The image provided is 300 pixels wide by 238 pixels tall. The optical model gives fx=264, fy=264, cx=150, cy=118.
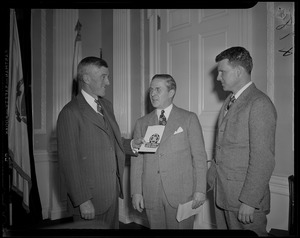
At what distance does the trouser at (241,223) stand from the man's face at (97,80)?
84 cm

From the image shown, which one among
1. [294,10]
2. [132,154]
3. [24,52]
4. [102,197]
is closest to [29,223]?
[102,197]

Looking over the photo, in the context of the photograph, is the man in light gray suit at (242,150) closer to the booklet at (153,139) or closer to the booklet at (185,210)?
the booklet at (185,210)

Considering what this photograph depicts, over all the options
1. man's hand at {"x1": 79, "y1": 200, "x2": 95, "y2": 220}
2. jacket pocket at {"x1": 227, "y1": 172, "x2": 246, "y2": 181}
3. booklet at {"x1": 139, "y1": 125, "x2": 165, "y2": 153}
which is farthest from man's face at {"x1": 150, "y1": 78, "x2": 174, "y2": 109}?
man's hand at {"x1": 79, "y1": 200, "x2": 95, "y2": 220}

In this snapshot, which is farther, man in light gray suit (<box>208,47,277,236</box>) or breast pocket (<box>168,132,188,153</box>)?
breast pocket (<box>168,132,188,153</box>)

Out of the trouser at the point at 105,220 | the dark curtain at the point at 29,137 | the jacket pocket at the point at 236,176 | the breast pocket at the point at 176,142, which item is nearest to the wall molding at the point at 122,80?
the breast pocket at the point at 176,142

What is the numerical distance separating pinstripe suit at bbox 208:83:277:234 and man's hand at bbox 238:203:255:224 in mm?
22

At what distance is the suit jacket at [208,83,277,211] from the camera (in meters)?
1.19

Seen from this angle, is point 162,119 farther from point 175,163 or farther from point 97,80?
point 97,80

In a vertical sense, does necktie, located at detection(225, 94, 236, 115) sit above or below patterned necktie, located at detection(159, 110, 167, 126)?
above

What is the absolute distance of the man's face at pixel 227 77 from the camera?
49.9 inches

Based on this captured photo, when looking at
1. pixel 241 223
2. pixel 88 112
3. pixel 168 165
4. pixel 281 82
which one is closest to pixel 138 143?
pixel 168 165

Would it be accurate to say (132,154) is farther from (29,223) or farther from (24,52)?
(24,52)

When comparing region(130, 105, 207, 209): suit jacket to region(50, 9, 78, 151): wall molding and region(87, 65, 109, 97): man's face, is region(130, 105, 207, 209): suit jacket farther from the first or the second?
region(50, 9, 78, 151): wall molding

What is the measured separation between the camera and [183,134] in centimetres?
131
